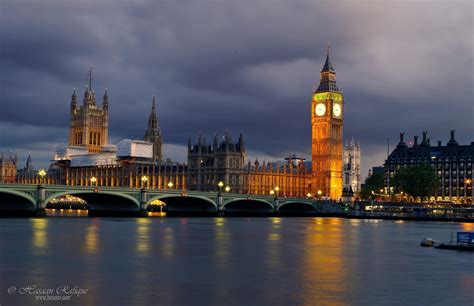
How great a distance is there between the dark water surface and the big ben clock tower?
411 feet

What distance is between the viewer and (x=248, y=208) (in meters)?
137

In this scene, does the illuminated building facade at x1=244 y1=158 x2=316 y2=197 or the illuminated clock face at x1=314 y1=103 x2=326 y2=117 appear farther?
the illuminated clock face at x1=314 y1=103 x2=326 y2=117

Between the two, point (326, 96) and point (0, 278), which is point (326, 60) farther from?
point (0, 278)

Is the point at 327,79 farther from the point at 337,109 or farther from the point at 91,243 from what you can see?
the point at 91,243

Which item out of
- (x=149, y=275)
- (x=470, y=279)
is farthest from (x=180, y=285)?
(x=470, y=279)

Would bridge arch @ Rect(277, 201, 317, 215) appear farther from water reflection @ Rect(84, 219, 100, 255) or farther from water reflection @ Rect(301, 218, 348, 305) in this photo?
water reflection @ Rect(301, 218, 348, 305)

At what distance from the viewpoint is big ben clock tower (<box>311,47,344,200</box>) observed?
581ft

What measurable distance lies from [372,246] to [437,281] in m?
20.3

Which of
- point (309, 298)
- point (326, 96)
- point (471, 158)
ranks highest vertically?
point (326, 96)

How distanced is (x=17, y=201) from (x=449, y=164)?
112 metres

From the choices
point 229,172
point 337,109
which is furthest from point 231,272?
point 337,109

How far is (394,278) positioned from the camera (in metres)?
32.2

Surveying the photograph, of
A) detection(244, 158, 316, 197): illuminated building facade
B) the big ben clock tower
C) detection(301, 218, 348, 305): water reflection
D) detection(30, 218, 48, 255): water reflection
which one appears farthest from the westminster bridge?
detection(301, 218, 348, 305): water reflection

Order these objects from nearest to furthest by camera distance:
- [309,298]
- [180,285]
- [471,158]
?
[309,298] < [180,285] < [471,158]
